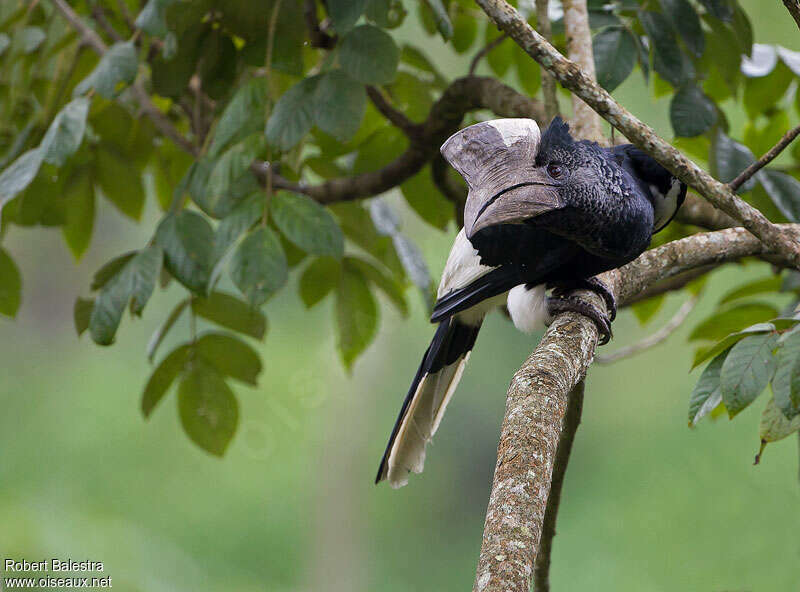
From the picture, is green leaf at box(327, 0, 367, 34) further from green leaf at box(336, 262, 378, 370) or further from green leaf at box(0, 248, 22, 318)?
green leaf at box(0, 248, 22, 318)

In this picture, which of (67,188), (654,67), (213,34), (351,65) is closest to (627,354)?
(654,67)

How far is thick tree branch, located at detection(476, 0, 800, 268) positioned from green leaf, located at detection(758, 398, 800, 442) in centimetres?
23

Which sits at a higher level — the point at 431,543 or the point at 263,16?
the point at 431,543

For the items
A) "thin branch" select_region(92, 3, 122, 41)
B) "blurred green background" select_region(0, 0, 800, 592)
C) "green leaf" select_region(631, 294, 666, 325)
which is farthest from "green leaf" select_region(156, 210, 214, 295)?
"blurred green background" select_region(0, 0, 800, 592)

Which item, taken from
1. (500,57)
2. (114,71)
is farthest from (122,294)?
(500,57)

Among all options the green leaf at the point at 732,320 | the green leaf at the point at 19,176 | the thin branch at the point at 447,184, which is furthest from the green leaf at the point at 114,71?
the green leaf at the point at 732,320

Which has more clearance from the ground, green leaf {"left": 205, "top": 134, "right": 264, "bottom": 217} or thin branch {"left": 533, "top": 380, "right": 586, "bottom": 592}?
green leaf {"left": 205, "top": 134, "right": 264, "bottom": 217}

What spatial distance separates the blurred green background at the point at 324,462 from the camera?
3721 millimetres

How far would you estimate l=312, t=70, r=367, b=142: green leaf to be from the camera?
3.88ft

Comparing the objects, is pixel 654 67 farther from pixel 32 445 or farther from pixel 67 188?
pixel 32 445

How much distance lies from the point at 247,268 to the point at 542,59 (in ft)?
1.62

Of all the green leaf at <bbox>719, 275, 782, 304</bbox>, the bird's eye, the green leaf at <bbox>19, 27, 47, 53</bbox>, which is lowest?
the bird's eye

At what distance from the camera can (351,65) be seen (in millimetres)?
1192

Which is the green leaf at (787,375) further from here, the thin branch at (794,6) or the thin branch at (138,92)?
the thin branch at (138,92)
